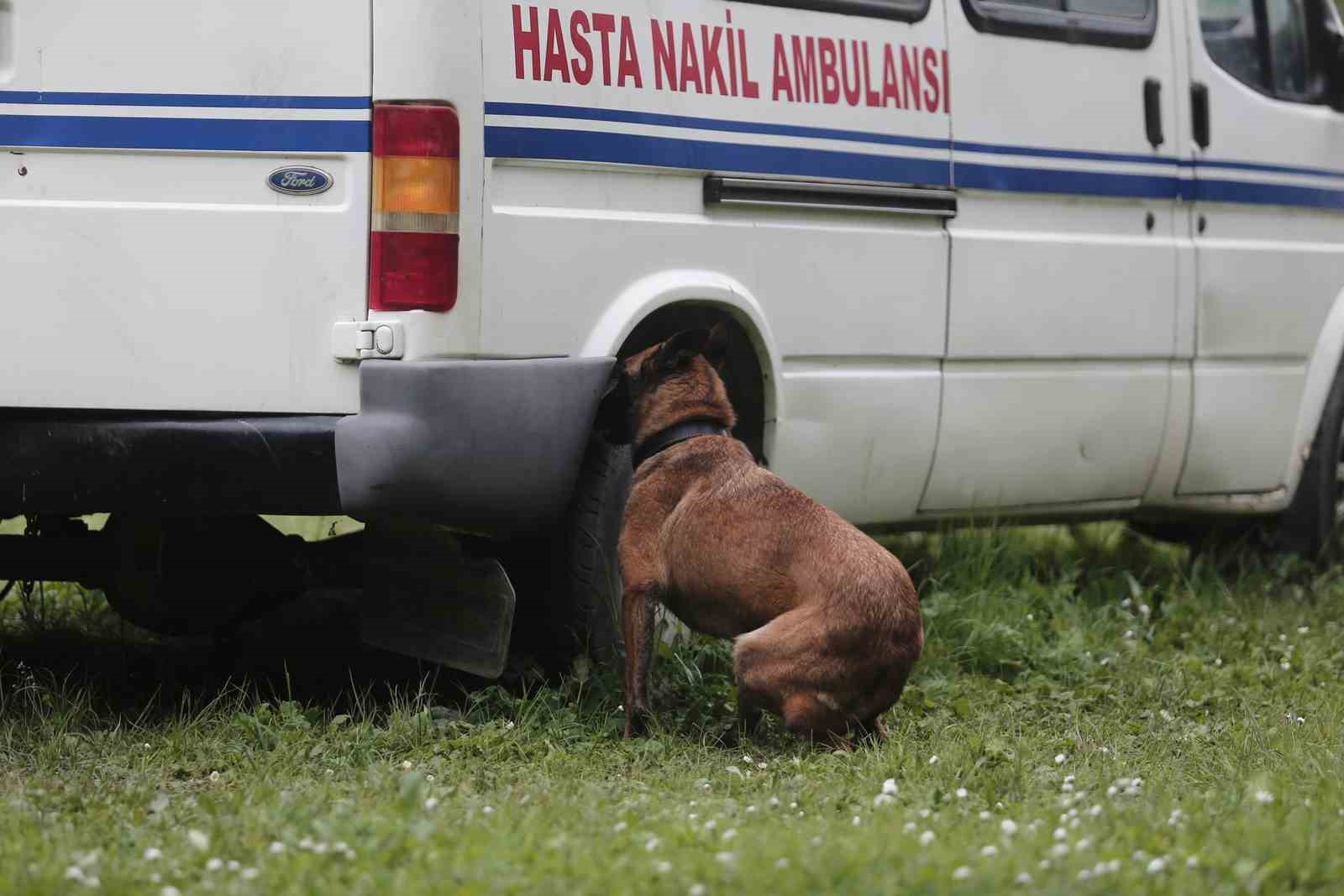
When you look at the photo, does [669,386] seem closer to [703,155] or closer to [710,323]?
[710,323]

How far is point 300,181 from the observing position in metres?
3.89

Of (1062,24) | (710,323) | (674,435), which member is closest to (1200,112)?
(1062,24)

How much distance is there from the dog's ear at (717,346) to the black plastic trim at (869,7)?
33.5 inches

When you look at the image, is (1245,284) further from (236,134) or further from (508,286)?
(236,134)

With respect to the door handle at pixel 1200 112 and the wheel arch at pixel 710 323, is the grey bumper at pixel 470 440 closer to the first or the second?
the wheel arch at pixel 710 323

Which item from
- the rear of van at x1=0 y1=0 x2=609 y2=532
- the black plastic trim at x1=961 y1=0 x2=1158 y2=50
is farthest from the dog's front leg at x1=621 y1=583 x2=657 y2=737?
the black plastic trim at x1=961 y1=0 x2=1158 y2=50

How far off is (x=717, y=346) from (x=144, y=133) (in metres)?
1.35

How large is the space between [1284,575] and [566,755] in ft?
10.6

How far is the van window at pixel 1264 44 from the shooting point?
19.5 ft

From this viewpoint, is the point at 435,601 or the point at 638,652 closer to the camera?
the point at 638,652

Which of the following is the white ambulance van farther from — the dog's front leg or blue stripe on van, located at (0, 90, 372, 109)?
the dog's front leg

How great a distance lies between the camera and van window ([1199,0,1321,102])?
5.94 meters

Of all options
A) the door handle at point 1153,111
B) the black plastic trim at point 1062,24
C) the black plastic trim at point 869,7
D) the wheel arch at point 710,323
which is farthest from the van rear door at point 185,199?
the door handle at point 1153,111

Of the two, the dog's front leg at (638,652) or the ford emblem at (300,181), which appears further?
the dog's front leg at (638,652)
